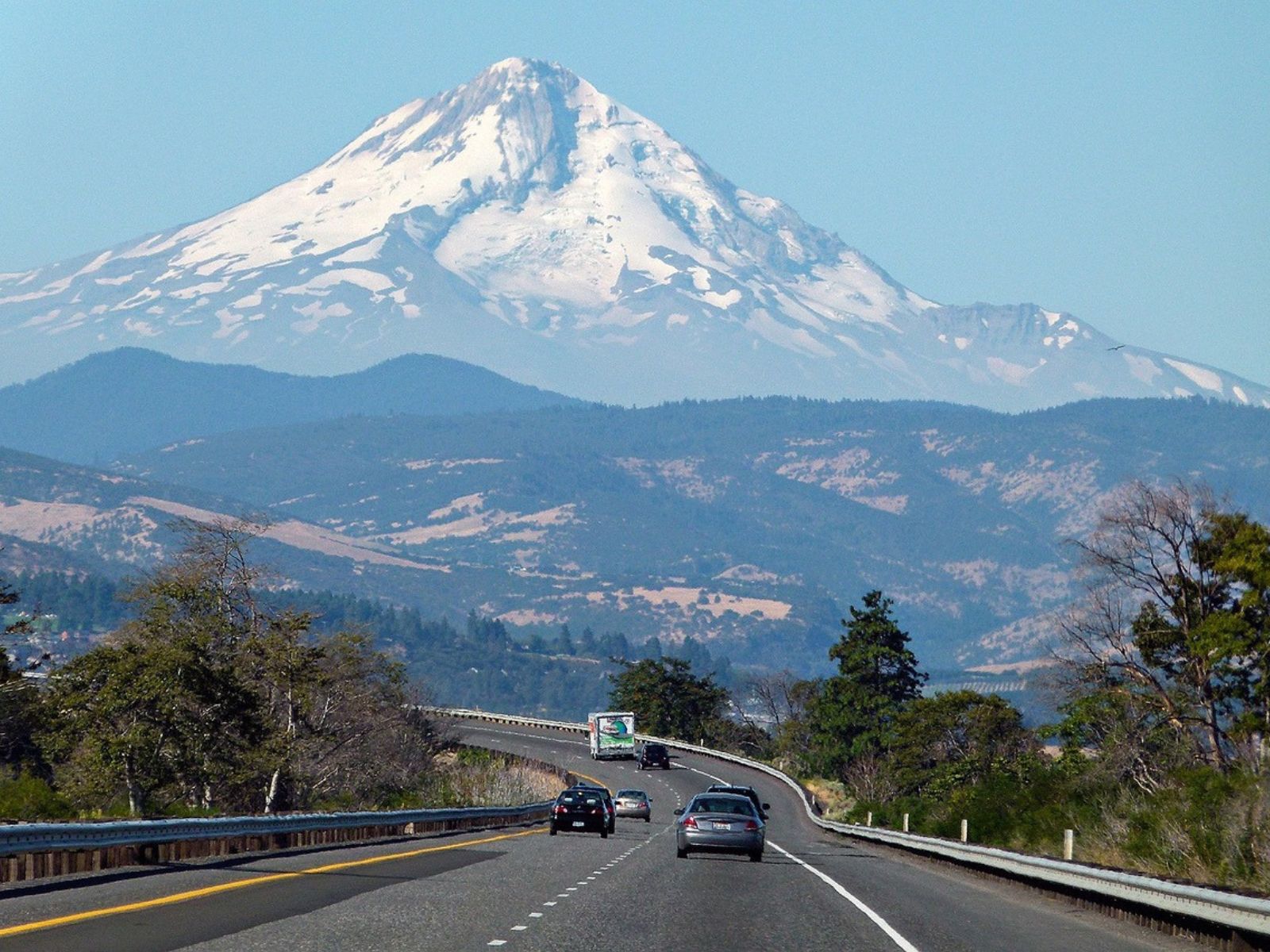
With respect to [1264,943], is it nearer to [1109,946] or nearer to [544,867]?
[1109,946]

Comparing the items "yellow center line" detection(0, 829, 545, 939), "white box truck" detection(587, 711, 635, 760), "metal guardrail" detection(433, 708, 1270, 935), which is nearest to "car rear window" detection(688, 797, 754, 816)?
"metal guardrail" detection(433, 708, 1270, 935)

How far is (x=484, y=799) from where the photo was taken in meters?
104

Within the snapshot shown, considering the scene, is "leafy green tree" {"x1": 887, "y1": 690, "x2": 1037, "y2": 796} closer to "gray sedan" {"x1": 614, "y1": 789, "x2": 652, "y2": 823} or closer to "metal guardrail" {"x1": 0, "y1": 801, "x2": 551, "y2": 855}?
"gray sedan" {"x1": 614, "y1": 789, "x2": 652, "y2": 823}

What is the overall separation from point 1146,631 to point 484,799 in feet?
149

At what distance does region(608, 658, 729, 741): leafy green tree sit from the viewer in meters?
182

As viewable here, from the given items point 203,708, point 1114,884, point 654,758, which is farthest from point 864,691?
point 1114,884

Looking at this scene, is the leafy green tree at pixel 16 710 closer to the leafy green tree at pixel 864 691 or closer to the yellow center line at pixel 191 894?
the yellow center line at pixel 191 894

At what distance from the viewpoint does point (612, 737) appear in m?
145

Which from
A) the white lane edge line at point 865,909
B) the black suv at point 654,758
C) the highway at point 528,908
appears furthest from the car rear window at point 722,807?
the black suv at point 654,758

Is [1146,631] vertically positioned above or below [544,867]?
above

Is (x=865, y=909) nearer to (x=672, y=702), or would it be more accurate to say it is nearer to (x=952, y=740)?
(x=952, y=740)

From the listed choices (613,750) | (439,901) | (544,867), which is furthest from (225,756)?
(613,750)

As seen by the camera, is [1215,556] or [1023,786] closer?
[1023,786]

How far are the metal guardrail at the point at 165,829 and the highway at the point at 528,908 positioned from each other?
0.46 metres
